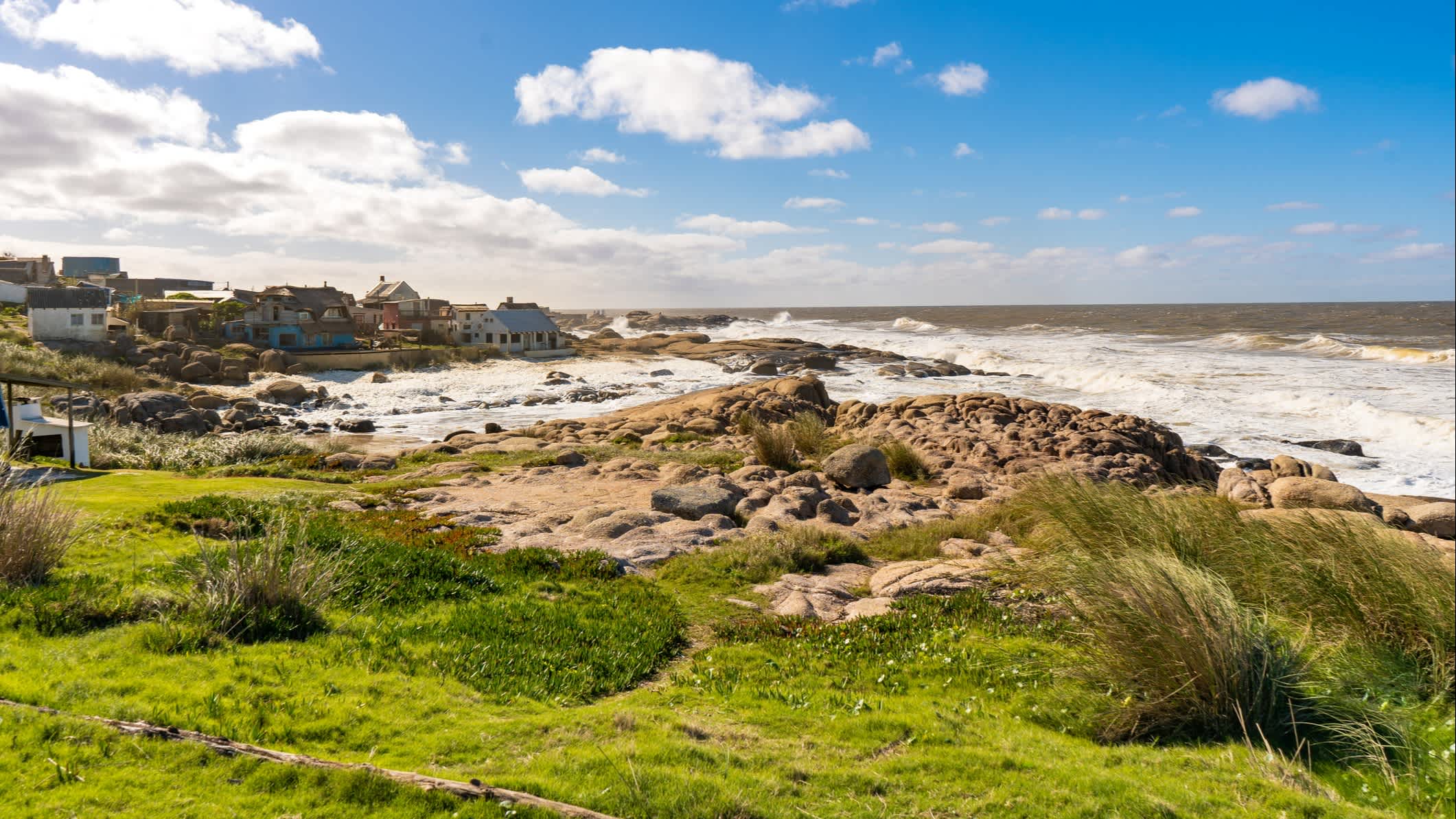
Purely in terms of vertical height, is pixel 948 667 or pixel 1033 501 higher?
pixel 1033 501

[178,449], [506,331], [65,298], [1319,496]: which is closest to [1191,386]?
[1319,496]

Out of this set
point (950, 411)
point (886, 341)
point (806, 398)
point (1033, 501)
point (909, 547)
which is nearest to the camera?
point (1033, 501)

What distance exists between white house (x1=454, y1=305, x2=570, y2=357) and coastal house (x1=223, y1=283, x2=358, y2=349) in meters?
9.78

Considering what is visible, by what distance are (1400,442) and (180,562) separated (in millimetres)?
38433

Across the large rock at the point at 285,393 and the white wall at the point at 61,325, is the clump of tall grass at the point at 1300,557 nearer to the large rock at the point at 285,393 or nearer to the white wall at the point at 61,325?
the large rock at the point at 285,393

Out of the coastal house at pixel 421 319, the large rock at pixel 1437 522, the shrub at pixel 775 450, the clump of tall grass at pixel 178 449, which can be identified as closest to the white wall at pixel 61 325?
the coastal house at pixel 421 319

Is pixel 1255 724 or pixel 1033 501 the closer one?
pixel 1255 724

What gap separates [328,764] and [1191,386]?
50.0m

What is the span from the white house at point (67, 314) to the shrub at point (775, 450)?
5152 centimetres

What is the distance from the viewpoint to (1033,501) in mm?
11844

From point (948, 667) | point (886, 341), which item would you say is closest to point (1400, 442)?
point (948, 667)

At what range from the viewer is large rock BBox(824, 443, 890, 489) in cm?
1881

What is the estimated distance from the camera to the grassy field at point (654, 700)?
512 centimetres

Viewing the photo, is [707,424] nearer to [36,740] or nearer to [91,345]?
[36,740]
